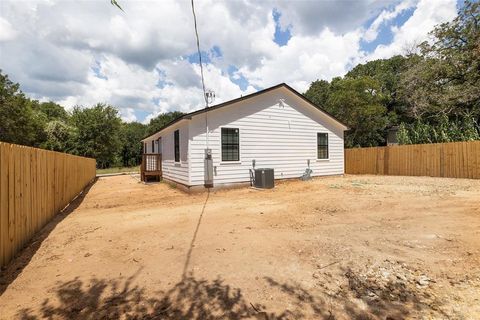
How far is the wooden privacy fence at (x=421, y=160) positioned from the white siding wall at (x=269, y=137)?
3.25 m

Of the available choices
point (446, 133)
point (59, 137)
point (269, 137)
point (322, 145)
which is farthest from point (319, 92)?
point (59, 137)

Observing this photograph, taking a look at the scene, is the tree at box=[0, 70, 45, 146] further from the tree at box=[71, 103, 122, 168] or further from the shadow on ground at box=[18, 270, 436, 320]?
the shadow on ground at box=[18, 270, 436, 320]

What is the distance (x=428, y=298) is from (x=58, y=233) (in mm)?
6261

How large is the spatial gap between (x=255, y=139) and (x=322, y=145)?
15.8 ft

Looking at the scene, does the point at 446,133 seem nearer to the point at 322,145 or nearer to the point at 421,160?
the point at 421,160

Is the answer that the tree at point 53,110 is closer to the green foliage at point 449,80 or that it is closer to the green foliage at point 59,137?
the green foliage at point 59,137

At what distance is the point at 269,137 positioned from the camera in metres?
13.7

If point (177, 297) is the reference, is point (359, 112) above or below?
above

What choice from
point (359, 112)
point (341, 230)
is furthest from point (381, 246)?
point (359, 112)

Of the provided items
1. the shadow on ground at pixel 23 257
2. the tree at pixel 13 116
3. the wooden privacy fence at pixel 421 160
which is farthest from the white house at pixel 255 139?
the tree at pixel 13 116

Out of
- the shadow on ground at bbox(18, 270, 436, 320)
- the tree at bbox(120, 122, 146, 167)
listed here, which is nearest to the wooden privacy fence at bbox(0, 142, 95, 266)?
the shadow on ground at bbox(18, 270, 436, 320)

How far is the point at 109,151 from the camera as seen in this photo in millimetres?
36500

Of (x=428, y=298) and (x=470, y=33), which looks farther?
(x=470, y=33)

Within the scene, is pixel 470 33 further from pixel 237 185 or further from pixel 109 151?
pixel 109 151
